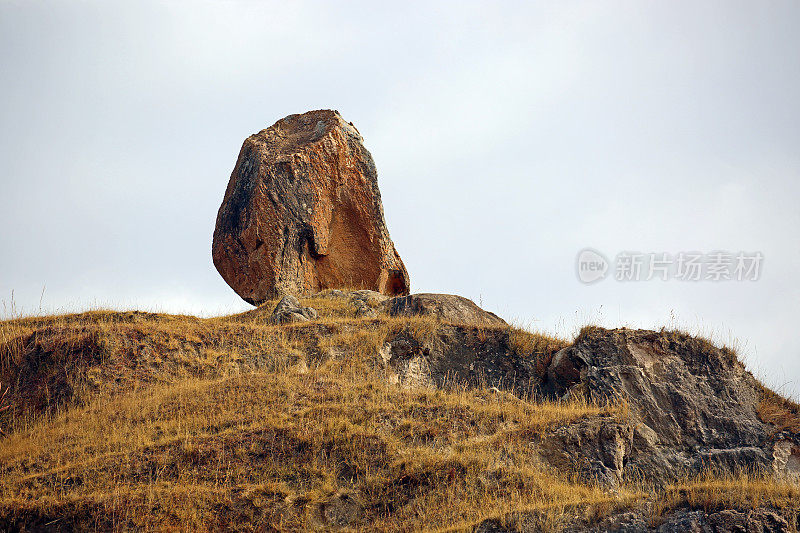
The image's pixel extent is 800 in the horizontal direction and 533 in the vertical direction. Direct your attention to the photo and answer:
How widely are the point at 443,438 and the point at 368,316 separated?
7852 millimetres

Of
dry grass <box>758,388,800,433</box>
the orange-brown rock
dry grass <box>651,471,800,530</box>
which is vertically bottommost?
dry grass <box>651,471,800,530</box>

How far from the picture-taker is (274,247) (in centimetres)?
2338

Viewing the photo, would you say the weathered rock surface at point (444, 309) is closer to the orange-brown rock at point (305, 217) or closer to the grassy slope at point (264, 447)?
the grassy slope at point (264, 447)

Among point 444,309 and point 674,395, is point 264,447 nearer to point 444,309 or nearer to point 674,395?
point 674,395

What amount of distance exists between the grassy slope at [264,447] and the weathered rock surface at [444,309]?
401cm

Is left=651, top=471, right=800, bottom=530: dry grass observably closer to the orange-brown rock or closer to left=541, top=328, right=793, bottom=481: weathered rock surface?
left=541, top=328, right=793, bottom=481: weathered rock surface

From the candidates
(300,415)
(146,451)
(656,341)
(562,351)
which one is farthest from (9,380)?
(656,341)

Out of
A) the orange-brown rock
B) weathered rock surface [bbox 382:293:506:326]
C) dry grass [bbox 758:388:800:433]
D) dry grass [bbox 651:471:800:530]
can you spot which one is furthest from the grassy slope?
the orange-brown rock

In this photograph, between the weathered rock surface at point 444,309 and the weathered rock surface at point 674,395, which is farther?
the weathered rock surface at point 444,309

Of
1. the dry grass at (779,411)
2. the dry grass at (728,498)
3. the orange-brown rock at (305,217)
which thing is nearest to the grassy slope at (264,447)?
the dry grass at (728,498)

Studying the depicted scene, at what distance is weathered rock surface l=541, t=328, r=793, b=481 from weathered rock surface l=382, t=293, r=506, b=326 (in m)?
3.49

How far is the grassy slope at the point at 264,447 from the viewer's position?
9516 mm

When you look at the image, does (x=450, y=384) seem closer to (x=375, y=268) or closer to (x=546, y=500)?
(x=546, y=500)

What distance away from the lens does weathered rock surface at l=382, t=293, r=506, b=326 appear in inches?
762
